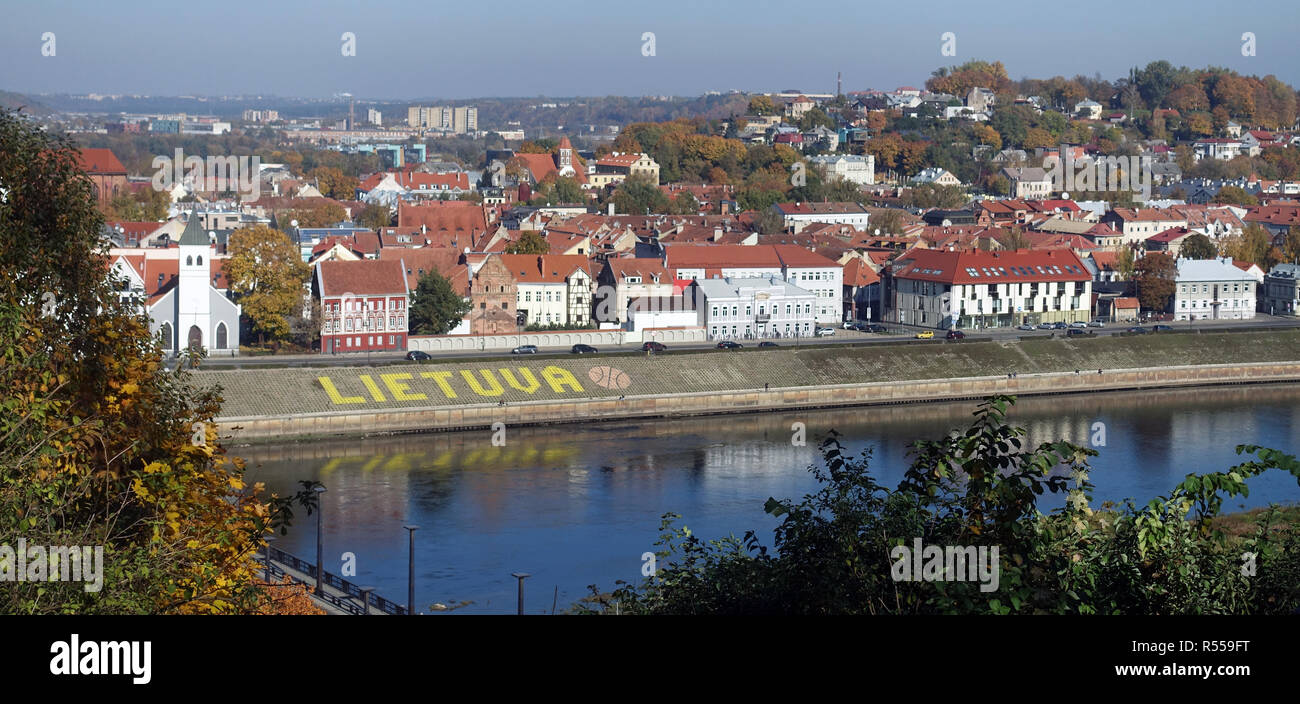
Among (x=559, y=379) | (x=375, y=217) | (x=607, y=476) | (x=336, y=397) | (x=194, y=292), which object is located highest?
(x=375, y=217)

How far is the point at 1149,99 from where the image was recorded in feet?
205

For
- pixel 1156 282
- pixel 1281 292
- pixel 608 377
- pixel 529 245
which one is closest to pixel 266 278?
pixel 608 377

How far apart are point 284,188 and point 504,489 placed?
33941 mm

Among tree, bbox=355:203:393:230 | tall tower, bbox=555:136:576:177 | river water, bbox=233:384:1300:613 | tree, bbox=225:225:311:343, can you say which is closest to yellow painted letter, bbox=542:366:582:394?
river water, bbox=233:384:1300:613

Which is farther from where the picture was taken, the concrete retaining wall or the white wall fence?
the white wall fence

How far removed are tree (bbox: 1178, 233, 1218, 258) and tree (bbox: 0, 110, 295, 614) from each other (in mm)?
24562

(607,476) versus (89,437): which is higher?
(89,437)

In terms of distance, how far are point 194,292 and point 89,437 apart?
14061 millimetres

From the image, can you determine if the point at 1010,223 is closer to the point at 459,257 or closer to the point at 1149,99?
the point at 459,257

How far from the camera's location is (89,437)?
364 centimetres

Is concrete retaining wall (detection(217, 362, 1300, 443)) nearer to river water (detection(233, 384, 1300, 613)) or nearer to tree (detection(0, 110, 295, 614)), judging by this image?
river water (detection(233, 384, 1300, 613))

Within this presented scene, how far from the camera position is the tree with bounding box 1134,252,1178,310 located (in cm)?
2362

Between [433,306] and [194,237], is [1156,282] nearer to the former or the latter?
[433,306]
